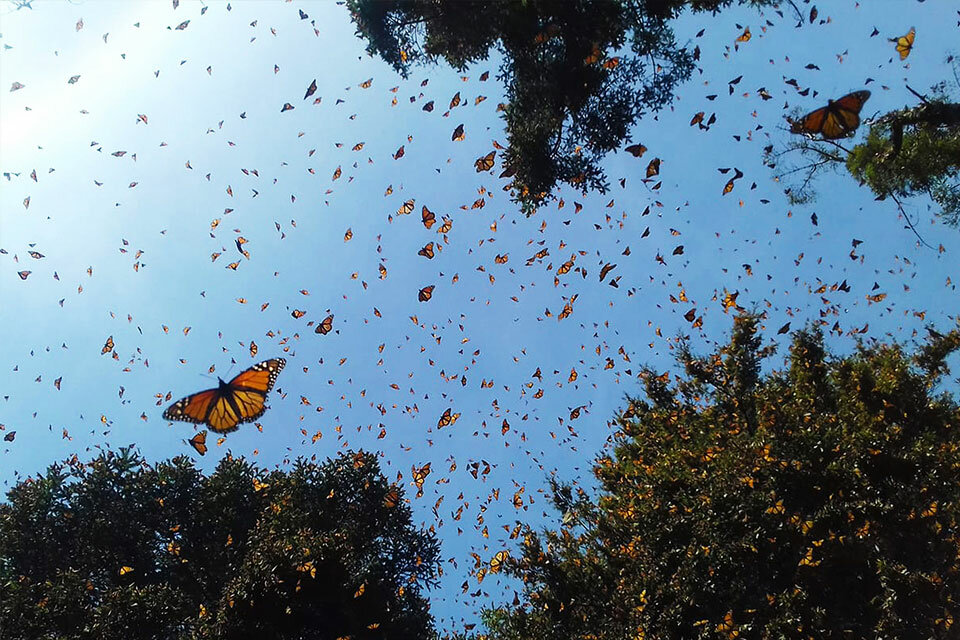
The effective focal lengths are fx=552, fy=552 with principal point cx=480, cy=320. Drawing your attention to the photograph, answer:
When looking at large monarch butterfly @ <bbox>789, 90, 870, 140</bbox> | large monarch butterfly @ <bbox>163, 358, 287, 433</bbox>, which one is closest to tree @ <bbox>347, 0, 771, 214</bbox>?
large monarch butterfly @ <bbox>789, 90, 870, 140</bbox>

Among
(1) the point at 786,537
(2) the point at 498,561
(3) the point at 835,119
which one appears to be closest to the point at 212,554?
(2) the point at 498,561

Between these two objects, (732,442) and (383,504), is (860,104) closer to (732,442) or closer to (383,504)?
(732,442)

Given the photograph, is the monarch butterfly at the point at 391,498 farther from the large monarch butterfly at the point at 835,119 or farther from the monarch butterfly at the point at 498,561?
the large monarch butterfly at the point at 835,119

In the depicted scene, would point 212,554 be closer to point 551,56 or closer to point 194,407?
point 194,407

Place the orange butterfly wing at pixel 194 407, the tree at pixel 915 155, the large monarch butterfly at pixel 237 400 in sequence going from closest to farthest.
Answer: the orange butterfly wing at pixel 194 407 < the large monarch butterfly at pixel 237 400 < the tree at pixel 915 155

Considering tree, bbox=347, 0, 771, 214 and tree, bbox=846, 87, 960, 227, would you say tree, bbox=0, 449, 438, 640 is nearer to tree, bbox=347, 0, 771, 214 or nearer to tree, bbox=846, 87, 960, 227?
tree, bbox=347, 0, 771, 214

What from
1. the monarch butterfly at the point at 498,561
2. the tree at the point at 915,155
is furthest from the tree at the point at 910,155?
the monarch butterfly at the point at 498,561
